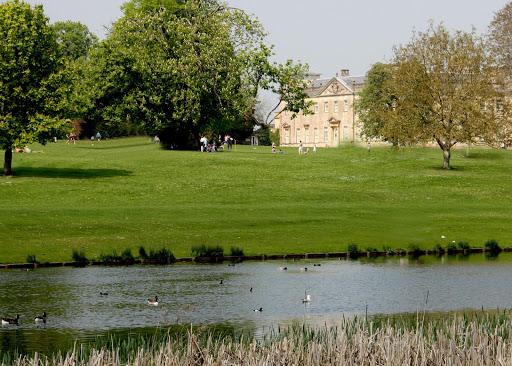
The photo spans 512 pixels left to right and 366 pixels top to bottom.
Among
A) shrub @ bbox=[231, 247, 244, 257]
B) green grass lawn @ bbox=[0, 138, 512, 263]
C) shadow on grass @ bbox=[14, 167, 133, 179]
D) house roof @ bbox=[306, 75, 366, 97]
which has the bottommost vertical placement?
shrub @ bbox=[231, 247, 244, 257]

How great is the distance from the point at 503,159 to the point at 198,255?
2839 inches

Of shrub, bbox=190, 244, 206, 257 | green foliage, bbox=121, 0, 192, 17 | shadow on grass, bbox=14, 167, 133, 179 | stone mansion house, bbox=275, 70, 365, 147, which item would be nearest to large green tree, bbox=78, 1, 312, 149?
green foliage, bbox=121, 0, 192, 17

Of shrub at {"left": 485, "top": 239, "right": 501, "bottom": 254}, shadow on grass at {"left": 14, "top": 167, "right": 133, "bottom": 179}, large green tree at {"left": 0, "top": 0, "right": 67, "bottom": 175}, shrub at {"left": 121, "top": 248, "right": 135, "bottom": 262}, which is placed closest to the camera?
shrub at {"left": 121, "top": 248, "right": 135, "bottom": 262}

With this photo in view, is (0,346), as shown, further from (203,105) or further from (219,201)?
(203,105)

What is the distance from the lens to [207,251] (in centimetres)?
4450

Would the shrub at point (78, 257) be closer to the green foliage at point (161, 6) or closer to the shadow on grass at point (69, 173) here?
the shadow on grass at point (69, 173)

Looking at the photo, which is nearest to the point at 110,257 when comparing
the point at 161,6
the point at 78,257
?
the point at 78,257

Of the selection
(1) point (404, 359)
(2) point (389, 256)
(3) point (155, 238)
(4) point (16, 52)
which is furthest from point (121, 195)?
(1) point (404, 359)

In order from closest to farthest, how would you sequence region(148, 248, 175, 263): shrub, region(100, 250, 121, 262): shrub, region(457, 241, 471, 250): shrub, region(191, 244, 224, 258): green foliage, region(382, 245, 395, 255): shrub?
region(100, 250, 121, 262): shrub
region(148, 248, 175, 263): shrub
region(191, 244, 224, 258): green foliage
region(382, 245, 395, 255): shrub
region(457, 241, 471, 250): shrub

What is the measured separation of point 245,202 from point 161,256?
23004 mm

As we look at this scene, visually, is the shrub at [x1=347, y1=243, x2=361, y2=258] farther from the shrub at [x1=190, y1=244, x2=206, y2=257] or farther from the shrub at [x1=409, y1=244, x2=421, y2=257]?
the shrub at [x1=190, y1=244, x2=206, y2=257]

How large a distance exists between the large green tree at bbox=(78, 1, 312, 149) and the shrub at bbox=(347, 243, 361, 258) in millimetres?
53626

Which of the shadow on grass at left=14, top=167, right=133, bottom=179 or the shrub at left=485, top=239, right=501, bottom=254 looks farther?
the shadow on grass at left=14, top=167, right=133, bottom=179

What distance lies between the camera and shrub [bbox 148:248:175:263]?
4319 cm
